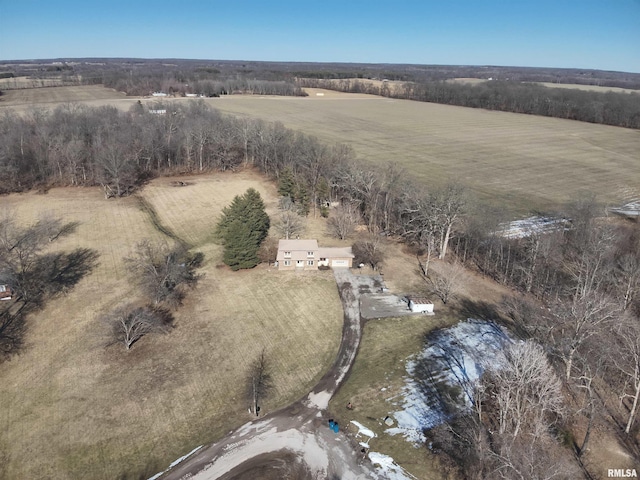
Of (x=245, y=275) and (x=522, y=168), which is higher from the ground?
(x=522, y=168)

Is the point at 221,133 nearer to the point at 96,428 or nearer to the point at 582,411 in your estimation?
the point at 96,428

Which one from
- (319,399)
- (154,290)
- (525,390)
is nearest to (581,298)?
(525,390)

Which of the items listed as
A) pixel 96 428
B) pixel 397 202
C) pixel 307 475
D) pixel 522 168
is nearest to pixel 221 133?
pixel 397 202

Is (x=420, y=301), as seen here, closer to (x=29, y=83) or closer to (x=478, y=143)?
(x=478, y=143)

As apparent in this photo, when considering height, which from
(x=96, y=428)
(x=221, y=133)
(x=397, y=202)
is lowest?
(x=96, y=428)

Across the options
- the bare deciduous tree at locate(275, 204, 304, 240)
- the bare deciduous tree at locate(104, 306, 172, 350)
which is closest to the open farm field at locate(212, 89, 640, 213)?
the bare deciduous tree at locate(275, 204, 304, 240)

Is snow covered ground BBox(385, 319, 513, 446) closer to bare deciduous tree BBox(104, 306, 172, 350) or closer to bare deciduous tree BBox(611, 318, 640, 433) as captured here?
bare deciduous tree BBox(611, 318, 640, 433)

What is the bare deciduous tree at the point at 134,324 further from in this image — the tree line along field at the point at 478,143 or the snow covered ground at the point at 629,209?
the snow covered ground at the point at 629,209
